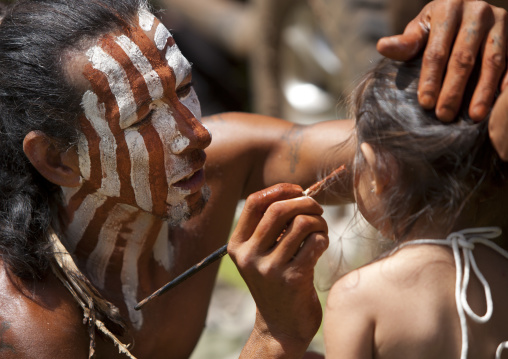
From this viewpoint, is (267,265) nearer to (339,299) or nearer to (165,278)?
(339,299)

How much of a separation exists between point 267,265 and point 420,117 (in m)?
0.42

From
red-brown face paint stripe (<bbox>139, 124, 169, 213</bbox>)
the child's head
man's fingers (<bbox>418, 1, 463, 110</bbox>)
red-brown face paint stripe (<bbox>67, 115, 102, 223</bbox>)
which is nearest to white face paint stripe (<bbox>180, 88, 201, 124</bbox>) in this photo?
red-brown face paint stripe (<bbox>139, 124, 169, 213</bbox>)

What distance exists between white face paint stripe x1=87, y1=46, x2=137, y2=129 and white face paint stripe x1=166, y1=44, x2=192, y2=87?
12 centimetres

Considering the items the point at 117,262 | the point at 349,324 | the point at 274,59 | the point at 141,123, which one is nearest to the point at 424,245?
the point at 349,324

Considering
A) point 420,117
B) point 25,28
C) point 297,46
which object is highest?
point 25,28

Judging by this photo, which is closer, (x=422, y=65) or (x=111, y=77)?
(x=422, y=65)

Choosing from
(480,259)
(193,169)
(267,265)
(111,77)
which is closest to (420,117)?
(480,259)

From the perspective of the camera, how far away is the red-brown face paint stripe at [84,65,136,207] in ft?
5.63

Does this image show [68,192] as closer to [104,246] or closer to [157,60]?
[104,246]

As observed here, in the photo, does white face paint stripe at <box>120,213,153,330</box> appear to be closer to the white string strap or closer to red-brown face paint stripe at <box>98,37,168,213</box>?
red-brown face paint stripe at <box>98,37,168,213</box>

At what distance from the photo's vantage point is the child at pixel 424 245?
137 centimetres

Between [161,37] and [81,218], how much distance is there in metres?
0.50

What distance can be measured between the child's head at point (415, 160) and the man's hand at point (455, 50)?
0.10ft

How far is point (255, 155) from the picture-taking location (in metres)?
2.08
